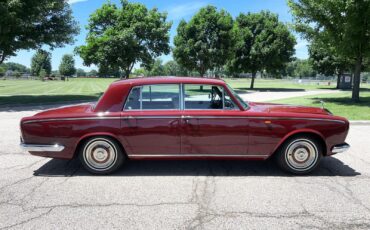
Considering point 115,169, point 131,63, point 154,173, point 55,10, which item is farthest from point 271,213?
point 131,63

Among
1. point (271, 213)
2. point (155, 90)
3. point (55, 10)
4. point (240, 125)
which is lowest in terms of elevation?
point (271, 213)

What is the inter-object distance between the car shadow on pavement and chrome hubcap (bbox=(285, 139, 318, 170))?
0.22 meters

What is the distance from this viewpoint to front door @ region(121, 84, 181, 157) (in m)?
5.11

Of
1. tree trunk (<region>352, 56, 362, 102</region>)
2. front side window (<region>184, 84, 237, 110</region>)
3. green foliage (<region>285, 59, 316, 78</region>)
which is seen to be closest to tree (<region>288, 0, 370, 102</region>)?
tree trunk (<region>352, 56, 362, 102</region>)

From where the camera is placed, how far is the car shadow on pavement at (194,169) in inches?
211

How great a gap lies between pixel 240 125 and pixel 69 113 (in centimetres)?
271

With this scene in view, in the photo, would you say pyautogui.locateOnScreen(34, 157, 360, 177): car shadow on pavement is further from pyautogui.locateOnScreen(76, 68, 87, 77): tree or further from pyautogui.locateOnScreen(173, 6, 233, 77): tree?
pyautogui.locateOnScreen(76, 68, 87, 77): tree

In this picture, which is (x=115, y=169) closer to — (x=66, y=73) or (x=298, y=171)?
(x=298, y=171)

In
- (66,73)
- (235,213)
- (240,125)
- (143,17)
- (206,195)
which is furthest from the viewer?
(66,73)

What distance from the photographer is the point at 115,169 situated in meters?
5.29

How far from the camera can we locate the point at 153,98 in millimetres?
5332

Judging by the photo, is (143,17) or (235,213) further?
(143,17)

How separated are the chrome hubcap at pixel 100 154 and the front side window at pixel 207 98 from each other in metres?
1.37

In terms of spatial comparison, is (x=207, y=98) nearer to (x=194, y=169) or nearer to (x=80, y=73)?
(x=194, y=169)
